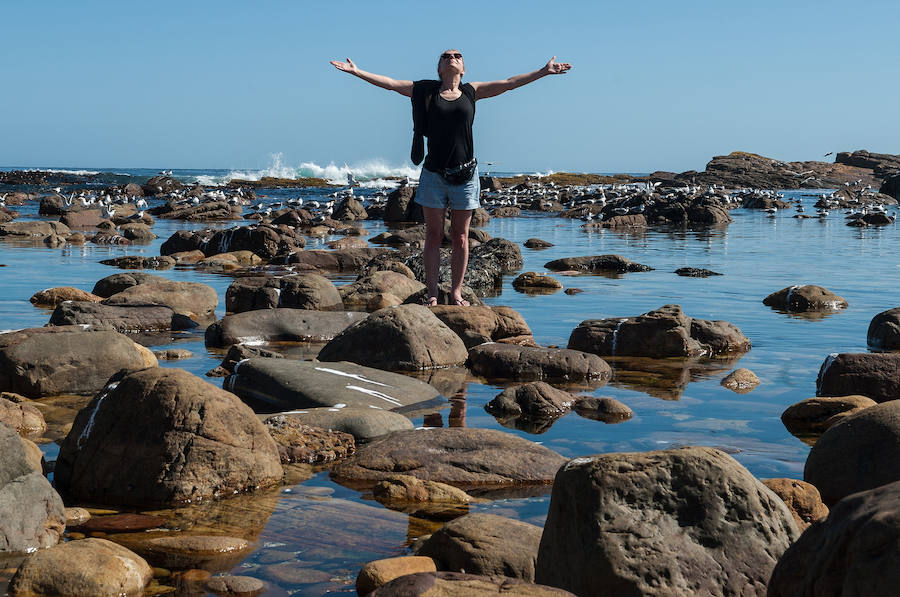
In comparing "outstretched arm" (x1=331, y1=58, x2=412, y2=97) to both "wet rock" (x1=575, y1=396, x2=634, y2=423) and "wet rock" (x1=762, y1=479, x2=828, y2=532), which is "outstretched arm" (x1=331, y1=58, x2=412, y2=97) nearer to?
"wet rock" (x1=575, y1=396, x2=634, y2=423)

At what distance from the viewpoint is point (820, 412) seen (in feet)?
19.5

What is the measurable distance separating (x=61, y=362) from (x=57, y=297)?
4.87 m

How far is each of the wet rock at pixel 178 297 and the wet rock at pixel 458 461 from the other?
223 inches

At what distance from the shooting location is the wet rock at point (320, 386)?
6145 mm

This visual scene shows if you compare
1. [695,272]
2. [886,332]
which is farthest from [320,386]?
[695,272]

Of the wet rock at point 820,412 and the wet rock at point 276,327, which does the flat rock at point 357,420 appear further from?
the wet rock at point 276,327

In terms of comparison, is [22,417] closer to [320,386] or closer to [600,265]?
[320,386]

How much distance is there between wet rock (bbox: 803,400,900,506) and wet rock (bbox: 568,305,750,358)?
3656mm

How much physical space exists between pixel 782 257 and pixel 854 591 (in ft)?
59.5

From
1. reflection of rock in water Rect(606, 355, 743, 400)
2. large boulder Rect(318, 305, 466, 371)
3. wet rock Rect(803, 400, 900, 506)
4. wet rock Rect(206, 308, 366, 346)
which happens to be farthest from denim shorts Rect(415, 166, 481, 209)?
wet rock Rect(803, 400, 900, 506)

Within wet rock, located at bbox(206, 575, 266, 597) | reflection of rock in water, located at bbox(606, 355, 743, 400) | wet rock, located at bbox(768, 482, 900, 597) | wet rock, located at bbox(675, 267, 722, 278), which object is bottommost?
reflection of rock in water, located at bbox(606, 355, 743, 400)

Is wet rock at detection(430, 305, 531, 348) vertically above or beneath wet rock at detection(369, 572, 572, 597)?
beneath

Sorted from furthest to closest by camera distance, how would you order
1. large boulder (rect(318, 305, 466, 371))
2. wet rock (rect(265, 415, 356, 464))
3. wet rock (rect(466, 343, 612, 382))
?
1. large boulder (rect(318, 305, 466, 371))
2. wet rock (rect(466, 343, 612, 382))
3. wet rock (rect(265, 415, 356, 464))

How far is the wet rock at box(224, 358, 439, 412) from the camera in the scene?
20.2 feet
